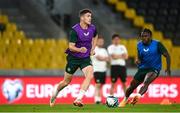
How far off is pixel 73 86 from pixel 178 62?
5.85m

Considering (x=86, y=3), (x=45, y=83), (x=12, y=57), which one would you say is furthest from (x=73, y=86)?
(x=86, y=3)

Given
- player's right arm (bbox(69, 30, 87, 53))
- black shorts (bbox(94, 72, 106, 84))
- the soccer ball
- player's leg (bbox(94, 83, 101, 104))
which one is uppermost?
player's right arm (bbox(69, 30, 87, 53))

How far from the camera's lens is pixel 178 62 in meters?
27.0

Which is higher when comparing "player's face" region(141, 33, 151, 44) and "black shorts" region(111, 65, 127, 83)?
"player's face" region(141, 33, 151, 44)

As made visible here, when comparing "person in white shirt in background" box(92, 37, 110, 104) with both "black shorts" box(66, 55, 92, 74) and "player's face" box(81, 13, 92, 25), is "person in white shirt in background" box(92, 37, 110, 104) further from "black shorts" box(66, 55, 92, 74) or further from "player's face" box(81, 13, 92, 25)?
"player's face" box(81, 13, 92, 25)

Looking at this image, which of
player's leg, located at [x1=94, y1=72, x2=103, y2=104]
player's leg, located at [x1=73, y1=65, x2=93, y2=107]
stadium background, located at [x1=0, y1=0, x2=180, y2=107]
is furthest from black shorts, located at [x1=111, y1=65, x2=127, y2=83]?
player's leg, located at [x1=73, y1=65, x2=93, y2=107]

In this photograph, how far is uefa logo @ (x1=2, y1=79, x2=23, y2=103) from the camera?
2231cm

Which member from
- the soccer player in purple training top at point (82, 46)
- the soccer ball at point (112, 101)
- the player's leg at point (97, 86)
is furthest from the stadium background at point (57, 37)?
the soccer player in purple training top at point (82, 46)

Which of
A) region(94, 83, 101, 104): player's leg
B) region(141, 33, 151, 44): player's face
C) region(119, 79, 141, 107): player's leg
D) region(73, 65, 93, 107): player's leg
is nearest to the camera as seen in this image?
region(73, 65, 93, 107): player's leg

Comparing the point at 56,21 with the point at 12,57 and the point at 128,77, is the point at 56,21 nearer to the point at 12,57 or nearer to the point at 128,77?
the point at 12,57

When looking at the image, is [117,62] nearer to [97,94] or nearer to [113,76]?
[113,76]

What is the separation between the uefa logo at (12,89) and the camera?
22.3 meters

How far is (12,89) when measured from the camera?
73.6 feet

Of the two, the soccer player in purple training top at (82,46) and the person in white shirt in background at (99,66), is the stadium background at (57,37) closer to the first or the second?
the person in white shirt in background at (99,66)
